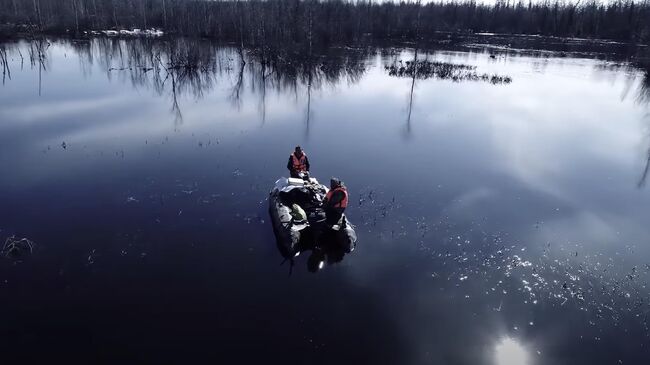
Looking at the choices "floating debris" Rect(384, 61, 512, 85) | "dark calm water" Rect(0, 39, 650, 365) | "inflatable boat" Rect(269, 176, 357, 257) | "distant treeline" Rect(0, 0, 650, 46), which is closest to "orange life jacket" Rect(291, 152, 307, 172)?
"dark calm water" Rect(0, 39, 650, 365)

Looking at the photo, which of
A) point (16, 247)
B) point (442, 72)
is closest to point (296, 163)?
point (16, 247)

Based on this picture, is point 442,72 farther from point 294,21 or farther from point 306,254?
point 306,254

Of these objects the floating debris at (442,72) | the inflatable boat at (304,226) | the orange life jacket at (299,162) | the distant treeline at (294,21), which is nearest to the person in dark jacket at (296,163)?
the orange life jacket at (299,162)

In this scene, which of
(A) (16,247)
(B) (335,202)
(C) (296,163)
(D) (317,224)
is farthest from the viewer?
(C) (296,163)

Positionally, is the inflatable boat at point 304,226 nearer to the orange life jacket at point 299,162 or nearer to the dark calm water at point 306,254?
the dark calm water at point 306,254

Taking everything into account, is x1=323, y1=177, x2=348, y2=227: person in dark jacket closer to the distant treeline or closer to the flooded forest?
the flooded forest

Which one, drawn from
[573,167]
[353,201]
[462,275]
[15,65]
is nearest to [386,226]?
[353,201]
